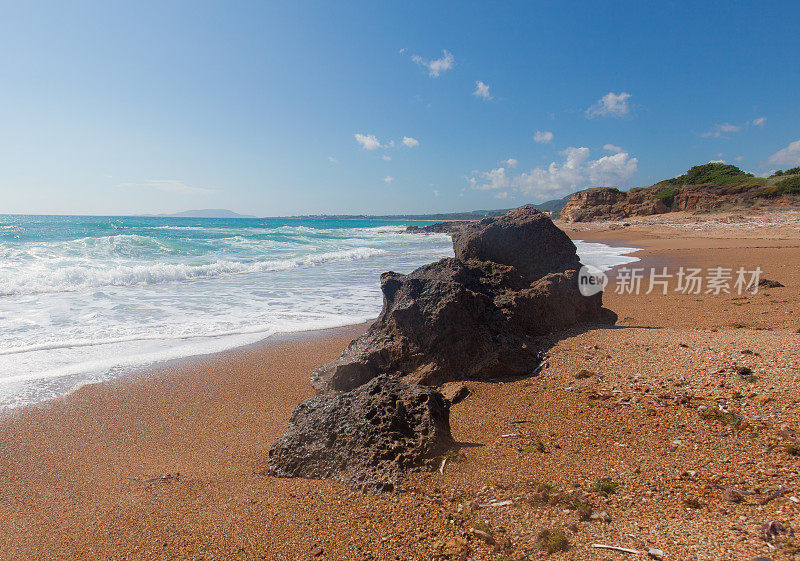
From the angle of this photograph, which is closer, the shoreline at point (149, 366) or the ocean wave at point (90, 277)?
the shoreline at point (149, 366)

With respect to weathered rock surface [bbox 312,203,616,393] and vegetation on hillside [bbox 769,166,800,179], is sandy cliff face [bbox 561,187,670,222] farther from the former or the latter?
weathered rock surface [bbox 312,203,616,393]

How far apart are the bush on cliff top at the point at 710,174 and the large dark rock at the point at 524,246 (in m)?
49.0

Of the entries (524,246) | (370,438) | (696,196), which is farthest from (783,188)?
(370,438)

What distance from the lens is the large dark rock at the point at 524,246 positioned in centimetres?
576

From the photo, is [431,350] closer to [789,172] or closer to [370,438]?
[370,438]

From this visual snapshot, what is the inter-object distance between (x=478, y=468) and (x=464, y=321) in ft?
5.97

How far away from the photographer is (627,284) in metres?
10.3

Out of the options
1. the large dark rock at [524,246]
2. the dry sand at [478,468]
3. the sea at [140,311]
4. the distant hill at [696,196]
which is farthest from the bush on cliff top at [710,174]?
the dry sand at [478,468]

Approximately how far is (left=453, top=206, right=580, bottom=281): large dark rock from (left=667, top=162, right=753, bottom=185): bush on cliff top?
1929 inches

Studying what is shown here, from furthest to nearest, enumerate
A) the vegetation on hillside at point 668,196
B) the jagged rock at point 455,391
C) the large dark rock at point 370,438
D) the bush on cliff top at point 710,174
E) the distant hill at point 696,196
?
the bush on cliff top at point 710,174 → the vegetation on hillside at point 668,196 → the distant hill at point 696,196 → the jagged rock at point 455,391 → the large dark rock at point 370,438

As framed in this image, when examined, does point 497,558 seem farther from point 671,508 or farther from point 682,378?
point 682,378

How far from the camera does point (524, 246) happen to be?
5805 millimetres

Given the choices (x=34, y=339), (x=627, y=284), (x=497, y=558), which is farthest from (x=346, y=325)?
(x=627, y=284)

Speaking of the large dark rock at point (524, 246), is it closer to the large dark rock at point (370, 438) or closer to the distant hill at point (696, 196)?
the large dark rock at point (370, 438)
